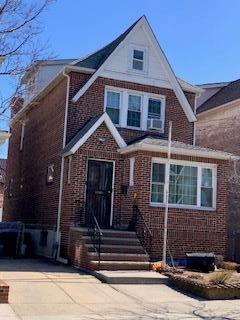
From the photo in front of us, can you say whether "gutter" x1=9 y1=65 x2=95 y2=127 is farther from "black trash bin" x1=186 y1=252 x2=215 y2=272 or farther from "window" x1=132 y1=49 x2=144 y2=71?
"black trash bin" x1=186 y1=252 x2=215 y2=272

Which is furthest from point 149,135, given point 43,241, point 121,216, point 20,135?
point 20,135

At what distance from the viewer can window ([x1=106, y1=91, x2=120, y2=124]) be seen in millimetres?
20500

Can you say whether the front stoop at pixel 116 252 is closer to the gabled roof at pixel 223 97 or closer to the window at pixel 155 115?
the window at pixel 155 115

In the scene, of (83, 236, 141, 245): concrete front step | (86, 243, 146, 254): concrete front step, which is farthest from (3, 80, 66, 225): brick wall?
(86, 243, 146, 254): concrete front step

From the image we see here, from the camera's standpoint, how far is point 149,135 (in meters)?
20.8

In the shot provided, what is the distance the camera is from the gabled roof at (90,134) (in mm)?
18156

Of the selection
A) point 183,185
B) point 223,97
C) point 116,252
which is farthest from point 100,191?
point 223,97

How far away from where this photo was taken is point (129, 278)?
13.8 m

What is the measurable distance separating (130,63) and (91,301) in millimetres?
12111

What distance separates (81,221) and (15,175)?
38.1 ft

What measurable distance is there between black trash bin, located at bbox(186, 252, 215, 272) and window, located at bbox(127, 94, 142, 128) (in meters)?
6.90

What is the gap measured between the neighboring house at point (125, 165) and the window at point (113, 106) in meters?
0.04

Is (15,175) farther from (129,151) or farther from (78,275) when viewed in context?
(78,275)

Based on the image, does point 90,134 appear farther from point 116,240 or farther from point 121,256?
point 121,256
